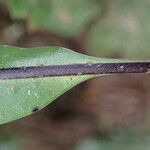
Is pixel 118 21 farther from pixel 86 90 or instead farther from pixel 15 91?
pixel 15 91

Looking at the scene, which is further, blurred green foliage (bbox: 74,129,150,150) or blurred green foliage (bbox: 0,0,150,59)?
blurred green foliage (bbox: 74,129,150,150)

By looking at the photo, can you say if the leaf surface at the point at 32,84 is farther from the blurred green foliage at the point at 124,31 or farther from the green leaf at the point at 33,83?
the blurred green foliage at the point at 124,31

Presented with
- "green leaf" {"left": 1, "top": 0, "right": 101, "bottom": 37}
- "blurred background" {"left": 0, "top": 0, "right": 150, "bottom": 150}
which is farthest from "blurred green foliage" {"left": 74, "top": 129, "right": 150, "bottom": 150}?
"green leaf" {"left": 1, "top": 0, "right": 101, "bottom": 37}

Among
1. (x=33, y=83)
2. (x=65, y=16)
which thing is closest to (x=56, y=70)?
(x=33, y=83)

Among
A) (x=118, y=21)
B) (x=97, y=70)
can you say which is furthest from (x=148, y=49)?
(x=97, y=70)

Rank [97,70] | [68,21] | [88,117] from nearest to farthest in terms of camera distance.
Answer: [97,70] < [68,21] < [88,117]

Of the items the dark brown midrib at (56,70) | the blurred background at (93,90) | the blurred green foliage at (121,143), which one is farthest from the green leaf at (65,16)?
the dark brown midrib at (56,70)

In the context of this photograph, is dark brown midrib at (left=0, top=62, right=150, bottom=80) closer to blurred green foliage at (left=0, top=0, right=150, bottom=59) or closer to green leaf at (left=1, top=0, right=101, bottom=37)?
green leaf at (left=1, top=0, right=101, bottom=37)
